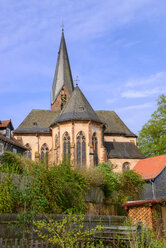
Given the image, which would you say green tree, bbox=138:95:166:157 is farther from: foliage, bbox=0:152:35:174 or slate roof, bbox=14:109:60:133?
foliage, bbox=0:152:35:174

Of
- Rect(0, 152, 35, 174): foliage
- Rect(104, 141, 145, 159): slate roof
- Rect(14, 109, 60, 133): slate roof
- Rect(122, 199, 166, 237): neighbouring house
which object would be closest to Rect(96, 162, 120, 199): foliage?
Rect(122, 199, 166, 237): neighbouring house

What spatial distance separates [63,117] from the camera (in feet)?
114

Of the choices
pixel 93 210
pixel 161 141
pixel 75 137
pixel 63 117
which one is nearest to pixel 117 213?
pixel 93 210

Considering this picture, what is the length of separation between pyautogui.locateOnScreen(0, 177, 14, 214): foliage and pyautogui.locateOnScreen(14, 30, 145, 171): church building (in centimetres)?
1510

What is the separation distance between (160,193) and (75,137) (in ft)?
37.5

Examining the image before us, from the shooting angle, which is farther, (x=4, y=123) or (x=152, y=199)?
(x=4, y=123)

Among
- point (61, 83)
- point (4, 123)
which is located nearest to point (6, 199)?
point (4, 123)

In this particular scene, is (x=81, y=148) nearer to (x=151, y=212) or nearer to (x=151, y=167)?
(x=151, y=167)

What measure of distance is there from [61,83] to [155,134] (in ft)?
61.1

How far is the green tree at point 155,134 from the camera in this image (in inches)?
1560

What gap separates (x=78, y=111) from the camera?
34.5 m

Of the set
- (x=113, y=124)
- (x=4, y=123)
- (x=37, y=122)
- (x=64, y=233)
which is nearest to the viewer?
(x=64, y=233)

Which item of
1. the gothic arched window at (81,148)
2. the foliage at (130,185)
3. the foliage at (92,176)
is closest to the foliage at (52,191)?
the foliage at (92,176)

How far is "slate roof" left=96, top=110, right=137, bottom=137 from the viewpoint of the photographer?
4300 centimetres
